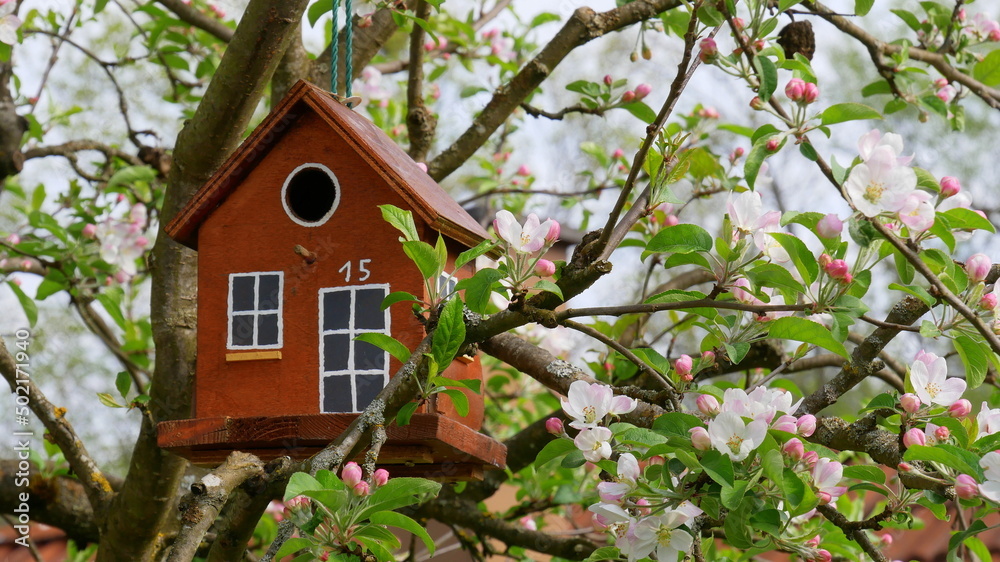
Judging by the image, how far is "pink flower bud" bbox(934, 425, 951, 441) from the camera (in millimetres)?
1440

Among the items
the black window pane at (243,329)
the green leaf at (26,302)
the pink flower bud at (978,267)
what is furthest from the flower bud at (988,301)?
the green leaf at (26,302)

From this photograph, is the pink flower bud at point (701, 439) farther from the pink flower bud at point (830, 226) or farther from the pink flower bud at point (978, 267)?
the pink flower bud at point (978, 267)

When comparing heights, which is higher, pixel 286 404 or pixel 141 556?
pixel 286 404

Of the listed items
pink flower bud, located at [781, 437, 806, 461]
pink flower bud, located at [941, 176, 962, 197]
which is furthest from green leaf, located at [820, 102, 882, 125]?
pink flower bud, located at [781, 437, 806, 461]

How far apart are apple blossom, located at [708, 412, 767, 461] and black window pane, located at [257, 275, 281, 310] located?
0.85 m

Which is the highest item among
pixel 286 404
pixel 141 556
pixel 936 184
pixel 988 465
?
pixel 936 184

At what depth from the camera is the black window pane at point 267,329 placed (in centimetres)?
178

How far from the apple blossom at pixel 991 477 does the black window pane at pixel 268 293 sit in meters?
1.15

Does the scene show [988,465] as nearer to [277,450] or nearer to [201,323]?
[277,450]

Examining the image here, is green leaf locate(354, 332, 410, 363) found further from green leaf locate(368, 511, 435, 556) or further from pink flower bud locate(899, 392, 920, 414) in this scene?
pink flower bud locate(899, 392, 920, 414)

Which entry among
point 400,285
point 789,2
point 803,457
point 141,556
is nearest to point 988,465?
point 803,457

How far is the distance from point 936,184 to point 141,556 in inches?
80.9

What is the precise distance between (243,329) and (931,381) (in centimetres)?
115

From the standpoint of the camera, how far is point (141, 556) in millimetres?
2512
